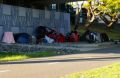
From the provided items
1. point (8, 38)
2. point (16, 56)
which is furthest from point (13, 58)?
point (8, 38)

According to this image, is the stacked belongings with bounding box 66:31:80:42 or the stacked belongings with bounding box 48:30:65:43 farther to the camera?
the stacked belongings with bounding box 66:31:80:42

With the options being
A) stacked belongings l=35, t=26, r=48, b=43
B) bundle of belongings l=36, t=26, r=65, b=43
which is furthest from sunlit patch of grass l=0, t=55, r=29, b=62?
stacked belongings l=35, t=26, r=48, b=43

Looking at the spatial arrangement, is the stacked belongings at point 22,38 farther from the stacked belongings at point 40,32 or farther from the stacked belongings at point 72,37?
the stacked belongings at point 72,37

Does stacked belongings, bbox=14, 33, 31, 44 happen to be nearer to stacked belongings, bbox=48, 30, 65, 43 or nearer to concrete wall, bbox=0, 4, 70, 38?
concrete wall, bbox=0, 4, 70, 38

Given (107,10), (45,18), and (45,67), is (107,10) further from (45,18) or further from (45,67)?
(45,67)

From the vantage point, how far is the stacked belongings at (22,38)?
3526 centimetres

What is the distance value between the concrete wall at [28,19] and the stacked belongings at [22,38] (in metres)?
1.10

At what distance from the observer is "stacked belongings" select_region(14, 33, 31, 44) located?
35259 millimetres

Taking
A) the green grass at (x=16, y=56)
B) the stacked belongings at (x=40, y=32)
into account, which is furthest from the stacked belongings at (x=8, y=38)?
the green grass at (x=16, y=56)

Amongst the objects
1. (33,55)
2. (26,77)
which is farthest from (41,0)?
(26,77)

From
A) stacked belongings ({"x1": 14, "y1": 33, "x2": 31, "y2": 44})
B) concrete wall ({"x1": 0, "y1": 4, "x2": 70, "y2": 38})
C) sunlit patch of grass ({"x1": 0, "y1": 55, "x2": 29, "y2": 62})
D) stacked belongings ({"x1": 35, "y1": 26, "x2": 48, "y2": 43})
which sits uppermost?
concrete wall ({"x1": 0, "y1": 4, "x2": 70, "y2": 38})

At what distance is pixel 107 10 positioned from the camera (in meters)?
47.4

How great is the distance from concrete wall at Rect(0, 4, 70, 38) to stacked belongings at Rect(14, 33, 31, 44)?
110 cm

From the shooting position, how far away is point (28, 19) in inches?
1553
